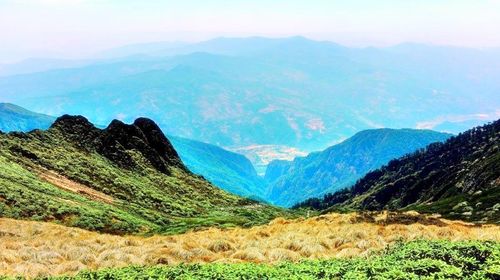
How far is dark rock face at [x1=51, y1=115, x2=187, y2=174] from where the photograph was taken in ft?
467

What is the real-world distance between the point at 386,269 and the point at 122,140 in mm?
144674

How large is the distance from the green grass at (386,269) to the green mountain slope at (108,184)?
42.5m

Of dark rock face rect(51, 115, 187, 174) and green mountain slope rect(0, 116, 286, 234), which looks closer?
green mountain slope rect(0, 116, 286, 234)

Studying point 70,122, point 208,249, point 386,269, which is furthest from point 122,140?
point 386,269

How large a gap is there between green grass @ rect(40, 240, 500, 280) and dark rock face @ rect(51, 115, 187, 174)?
394 feet

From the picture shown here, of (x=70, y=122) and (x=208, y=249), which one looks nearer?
(x=208, y=249)

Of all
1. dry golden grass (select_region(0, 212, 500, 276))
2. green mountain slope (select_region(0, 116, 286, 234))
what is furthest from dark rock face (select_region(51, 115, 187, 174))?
dry golden grass (select_region(0, 212, 500, 276))

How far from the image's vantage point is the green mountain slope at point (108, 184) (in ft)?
222

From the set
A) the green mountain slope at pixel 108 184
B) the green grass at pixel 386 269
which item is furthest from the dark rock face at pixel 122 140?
the green grass at pixel 386 269

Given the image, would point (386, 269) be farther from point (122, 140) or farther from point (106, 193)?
point (122, 140)

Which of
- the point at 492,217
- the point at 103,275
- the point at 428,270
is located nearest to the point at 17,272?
the point at 103,275

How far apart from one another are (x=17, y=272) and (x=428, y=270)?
21.6m

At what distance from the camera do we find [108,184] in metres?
108

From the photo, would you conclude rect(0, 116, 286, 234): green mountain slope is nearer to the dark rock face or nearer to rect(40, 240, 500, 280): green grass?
the dark rock face
